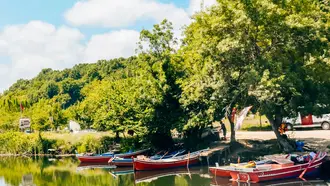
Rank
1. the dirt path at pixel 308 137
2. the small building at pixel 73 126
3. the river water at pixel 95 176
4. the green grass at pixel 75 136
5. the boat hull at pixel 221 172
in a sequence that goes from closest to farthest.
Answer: the boat hull at pixel 221 172 → the river water at pixel 95 176 → the dirt path at pixel 308 137 → the green grass at pixel 75 136 → the small building at pixel 73 126

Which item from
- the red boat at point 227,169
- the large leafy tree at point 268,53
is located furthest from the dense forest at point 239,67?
the red boat at point 227,169

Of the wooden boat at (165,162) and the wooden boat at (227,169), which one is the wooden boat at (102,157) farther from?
the wooden boat at (227,169)

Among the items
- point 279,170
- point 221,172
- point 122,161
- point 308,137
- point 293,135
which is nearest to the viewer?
point 279,170

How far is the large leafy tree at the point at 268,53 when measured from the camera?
2208 centimetres

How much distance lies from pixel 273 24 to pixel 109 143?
24417mm

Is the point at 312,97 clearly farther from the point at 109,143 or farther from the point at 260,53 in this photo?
the point at 109,143

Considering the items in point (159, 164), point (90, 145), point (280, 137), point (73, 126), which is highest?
point (73, 126)

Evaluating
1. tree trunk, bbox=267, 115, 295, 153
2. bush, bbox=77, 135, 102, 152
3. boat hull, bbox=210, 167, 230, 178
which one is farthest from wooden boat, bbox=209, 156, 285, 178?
bush, bbox=77, 135, 102, 152

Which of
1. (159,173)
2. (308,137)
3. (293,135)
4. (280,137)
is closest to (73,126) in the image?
(159,173)

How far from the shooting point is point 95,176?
29453mm

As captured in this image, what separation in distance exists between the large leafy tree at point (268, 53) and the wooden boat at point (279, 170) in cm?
338

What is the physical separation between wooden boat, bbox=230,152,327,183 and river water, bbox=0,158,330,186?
0.42 m

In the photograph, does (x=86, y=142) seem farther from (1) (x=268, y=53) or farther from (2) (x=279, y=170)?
(2) (x=279, y=170)

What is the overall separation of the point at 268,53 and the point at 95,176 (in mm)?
16873
